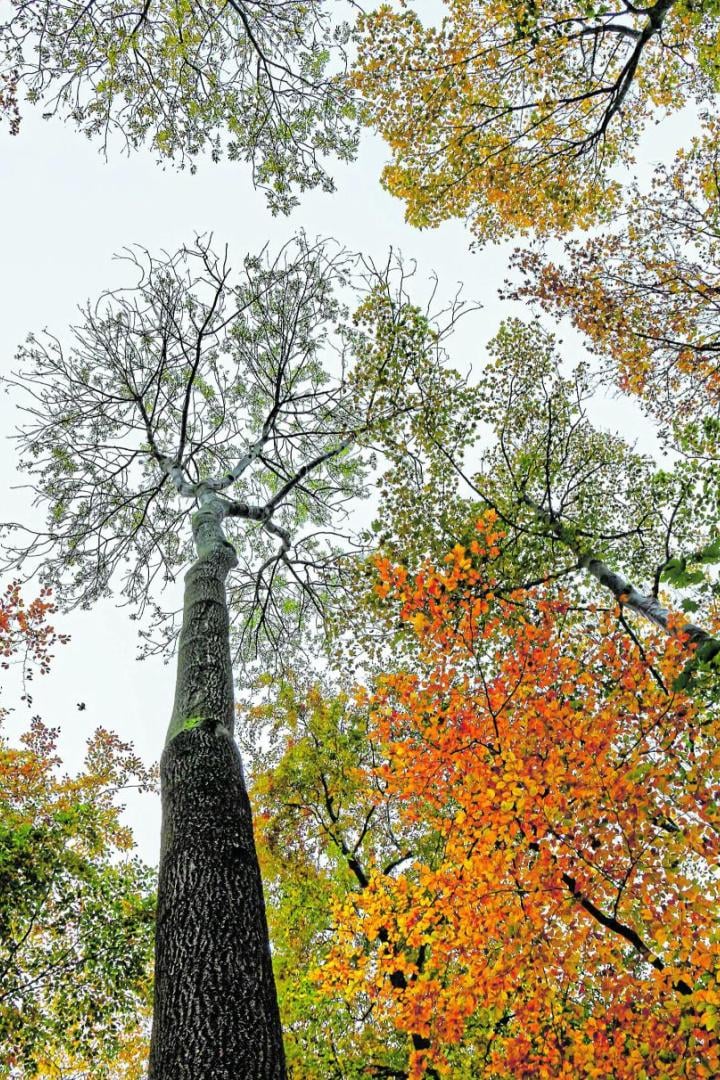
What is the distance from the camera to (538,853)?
770 cm

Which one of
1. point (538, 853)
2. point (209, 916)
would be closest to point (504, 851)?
point (538, 853)

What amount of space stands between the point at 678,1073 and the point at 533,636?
523cm

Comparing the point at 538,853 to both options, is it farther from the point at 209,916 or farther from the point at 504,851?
the point at 209,916

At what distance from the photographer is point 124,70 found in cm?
682

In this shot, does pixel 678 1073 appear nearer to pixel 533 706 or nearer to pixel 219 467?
pixel 533 706

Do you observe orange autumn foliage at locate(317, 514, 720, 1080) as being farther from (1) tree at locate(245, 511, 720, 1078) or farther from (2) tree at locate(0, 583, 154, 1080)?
(2) tree at locate(0, 583, 154, 1080)

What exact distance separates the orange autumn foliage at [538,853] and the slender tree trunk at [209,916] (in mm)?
4367

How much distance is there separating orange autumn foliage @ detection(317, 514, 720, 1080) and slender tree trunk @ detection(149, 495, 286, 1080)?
4.37m

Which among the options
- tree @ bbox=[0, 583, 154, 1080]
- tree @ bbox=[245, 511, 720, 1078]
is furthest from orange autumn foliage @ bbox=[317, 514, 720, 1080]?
tree @ bbox=[0, 583, 154, 1080]

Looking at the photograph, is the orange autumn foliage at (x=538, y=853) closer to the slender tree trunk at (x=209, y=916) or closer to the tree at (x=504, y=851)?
the tree at (x=504, y=851)

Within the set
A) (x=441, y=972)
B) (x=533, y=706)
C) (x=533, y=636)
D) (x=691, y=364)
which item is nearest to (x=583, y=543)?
(x=533, y=636)

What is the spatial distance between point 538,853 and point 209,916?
20.1ft

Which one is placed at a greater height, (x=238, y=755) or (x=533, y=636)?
(x=533, y=636)

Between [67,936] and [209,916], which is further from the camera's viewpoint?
[67,936]
